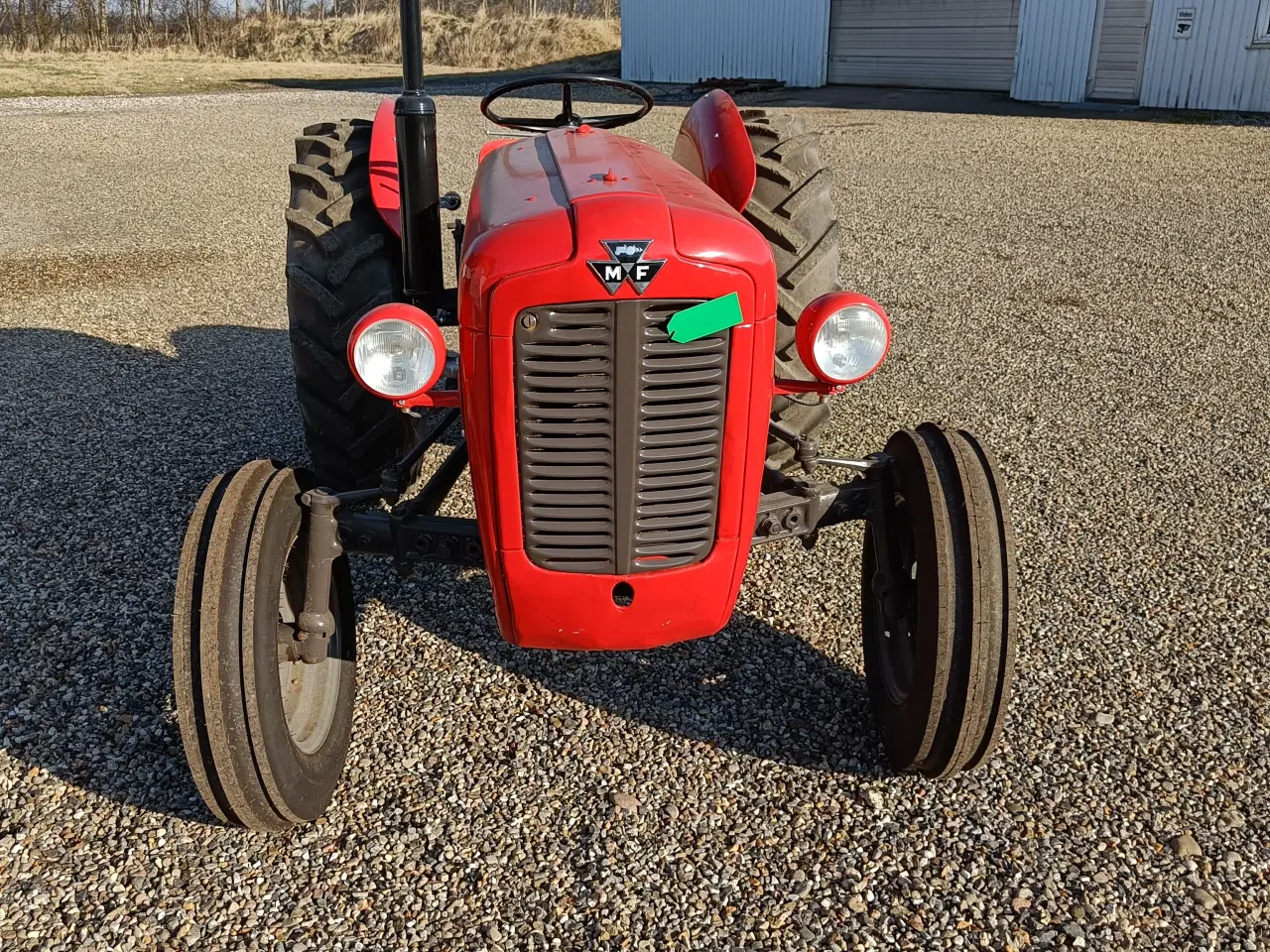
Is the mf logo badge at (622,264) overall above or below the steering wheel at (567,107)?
below

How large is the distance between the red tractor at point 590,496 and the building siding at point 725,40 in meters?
18.8

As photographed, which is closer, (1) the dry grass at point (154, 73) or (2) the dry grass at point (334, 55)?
(1) the dry grass at point (154, 73)

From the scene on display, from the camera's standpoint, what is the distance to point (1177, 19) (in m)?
15.1

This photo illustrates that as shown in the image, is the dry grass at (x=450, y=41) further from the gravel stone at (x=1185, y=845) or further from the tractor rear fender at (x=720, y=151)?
the gravel stone at (x=1185, y=845)

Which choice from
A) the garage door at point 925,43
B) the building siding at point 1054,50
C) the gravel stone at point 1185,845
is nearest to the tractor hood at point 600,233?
the gravel stone at point 1185,845

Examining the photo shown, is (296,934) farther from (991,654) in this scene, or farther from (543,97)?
(543,97)

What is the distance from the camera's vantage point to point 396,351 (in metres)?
2.31

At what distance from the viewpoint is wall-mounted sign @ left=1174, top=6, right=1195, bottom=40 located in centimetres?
1502

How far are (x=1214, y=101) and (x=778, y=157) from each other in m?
14.1

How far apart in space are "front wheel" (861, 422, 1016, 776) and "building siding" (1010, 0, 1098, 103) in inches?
636

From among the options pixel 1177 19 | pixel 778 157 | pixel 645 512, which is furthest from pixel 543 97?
pixel 645 512

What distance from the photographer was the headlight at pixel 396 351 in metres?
2.27

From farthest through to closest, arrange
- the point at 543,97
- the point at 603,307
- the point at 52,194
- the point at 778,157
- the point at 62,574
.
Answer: the point at 543,97
the point at 52,194
the point at 778,157
the point at 62,574
the point at 603,307

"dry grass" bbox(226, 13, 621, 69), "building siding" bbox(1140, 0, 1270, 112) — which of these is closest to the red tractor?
"building siding" bbox(1140, 0, 1270, 112)
